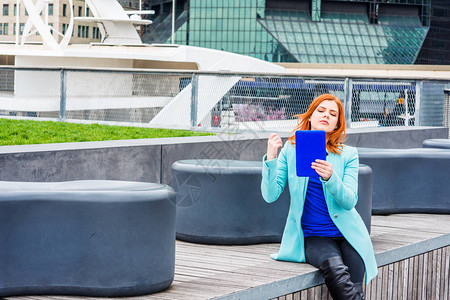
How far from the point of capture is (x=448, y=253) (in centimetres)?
599

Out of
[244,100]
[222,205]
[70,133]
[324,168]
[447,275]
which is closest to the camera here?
[324,168]

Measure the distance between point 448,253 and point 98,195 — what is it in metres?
3.27

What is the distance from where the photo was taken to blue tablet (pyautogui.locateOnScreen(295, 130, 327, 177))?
14.1ft

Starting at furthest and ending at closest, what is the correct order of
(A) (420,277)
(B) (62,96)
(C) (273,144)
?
(B) (62,96) < (A) (420,277) < (C) (273,144)

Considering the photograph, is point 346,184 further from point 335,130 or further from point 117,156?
point 117,156

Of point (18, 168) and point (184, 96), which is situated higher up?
point (184, 96)

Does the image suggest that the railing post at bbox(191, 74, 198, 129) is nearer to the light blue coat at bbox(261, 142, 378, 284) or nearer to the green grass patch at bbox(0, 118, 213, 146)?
the green grass patch at bbox(0, 118, 213, 146)

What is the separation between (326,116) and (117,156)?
2.67m

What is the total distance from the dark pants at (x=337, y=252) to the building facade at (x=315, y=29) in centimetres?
6489

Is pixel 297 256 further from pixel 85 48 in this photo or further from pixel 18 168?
pixel 85 48

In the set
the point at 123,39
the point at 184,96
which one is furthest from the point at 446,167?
the point at 123,39

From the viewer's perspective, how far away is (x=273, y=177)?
4.62m

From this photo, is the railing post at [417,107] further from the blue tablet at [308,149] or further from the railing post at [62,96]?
the blue tablet at [308,149]

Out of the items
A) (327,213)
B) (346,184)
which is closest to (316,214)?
(327,213)
